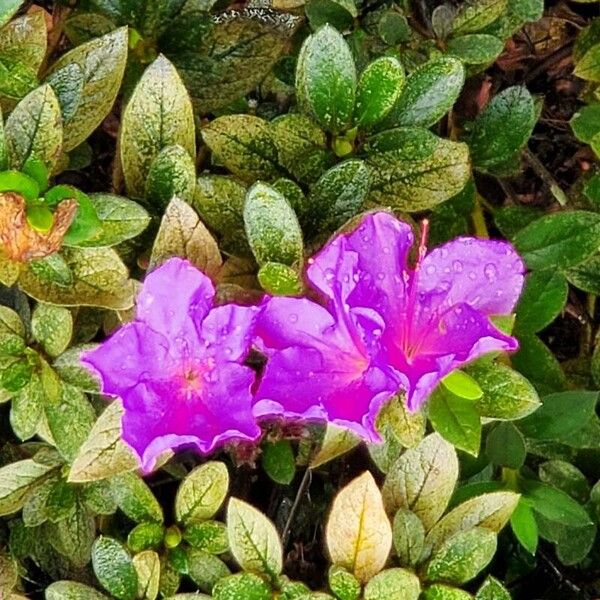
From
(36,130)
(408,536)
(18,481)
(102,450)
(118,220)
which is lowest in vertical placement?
(408,536)

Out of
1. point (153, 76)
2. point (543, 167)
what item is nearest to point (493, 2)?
point (543, 167)

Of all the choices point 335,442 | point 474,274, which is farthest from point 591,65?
point 335,442

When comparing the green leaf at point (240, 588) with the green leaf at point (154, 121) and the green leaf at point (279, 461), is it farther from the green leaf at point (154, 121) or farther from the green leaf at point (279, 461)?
the green leaf at point (154, 121)

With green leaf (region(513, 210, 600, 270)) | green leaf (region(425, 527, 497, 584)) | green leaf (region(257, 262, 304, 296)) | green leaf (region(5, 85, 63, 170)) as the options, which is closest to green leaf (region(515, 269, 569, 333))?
green leaf (region(513, 210, 600, 270))

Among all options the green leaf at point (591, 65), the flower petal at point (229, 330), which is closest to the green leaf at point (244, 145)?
the flower petal at point (229, 330)

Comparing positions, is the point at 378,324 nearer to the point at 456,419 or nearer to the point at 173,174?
the point at 456,419

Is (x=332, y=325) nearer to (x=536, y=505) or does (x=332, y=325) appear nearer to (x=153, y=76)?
(x=153, y=76)

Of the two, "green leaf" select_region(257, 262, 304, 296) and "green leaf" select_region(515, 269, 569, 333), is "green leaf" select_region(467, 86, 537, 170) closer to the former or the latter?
"green leaf" select_region(515, 269, 569, 333)
